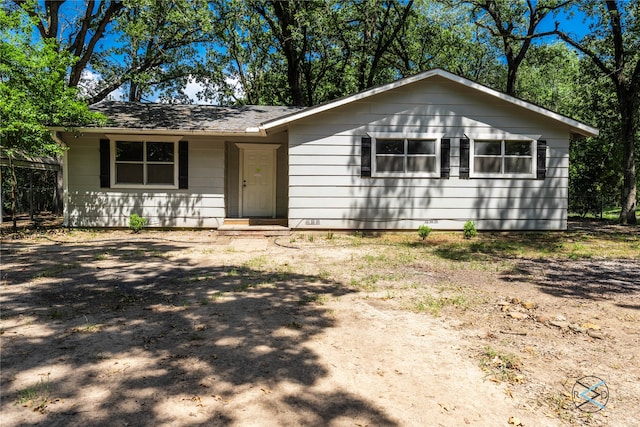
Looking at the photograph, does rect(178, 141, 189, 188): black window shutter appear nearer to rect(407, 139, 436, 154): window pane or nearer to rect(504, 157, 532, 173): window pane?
rect(407, 139, 436, 154): window pane

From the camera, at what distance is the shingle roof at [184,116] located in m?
10.9

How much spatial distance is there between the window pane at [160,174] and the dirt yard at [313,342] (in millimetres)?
4615

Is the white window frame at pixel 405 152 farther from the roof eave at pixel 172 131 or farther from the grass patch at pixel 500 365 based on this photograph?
the grass patch at pixel 500 365

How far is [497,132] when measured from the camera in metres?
10.6

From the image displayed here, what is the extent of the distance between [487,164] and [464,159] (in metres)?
0.71

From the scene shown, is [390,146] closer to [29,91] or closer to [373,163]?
[373,163]

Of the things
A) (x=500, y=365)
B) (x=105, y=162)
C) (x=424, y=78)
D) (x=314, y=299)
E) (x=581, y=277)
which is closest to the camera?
(x=500, y=365)

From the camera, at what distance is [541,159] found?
10664 mm

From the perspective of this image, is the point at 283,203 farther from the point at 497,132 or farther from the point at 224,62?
the point at 224,62

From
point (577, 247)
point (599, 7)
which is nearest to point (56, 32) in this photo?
point (577, 247)

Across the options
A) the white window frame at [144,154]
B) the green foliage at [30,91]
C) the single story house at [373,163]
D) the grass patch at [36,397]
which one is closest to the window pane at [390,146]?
the single story house at [373,163]

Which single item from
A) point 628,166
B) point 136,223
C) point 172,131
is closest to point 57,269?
point 136,223

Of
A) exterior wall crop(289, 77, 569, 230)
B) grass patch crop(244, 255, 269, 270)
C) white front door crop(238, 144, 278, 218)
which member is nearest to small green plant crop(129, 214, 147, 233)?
white front door crop(238, 144, 278, 218)

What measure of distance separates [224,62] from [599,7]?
1630 cm
